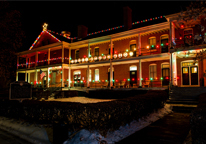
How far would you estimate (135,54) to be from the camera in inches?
769

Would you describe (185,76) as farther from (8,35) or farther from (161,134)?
(8,35)

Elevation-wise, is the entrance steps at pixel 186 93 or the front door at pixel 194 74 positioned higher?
the front door at pixel 194 74

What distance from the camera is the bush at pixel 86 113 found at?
499cm

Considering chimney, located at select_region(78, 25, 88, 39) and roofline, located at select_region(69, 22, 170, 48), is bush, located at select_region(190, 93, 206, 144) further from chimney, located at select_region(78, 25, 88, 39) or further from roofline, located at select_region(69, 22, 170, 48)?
chimney, located at select_region(78, 25, 88, 39)

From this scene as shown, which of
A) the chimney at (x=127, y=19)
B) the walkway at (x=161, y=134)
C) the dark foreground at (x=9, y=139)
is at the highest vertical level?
the chimney at (x=127, y=19)

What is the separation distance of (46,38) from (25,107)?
72.0 feet

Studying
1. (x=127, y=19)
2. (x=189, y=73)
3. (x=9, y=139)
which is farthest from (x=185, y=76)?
(x=9, y=139)

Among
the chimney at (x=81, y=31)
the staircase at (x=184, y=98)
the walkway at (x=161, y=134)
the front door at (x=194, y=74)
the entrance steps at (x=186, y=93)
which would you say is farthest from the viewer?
the chimney at (x=81, y=31)

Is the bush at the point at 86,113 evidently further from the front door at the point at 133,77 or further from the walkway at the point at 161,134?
the front door at the point at 133,77

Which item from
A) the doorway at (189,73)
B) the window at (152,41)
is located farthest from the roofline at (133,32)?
the doorway at (189,73)

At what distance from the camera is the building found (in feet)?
49.3

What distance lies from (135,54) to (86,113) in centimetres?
1559

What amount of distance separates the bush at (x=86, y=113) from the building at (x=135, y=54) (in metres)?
6.55

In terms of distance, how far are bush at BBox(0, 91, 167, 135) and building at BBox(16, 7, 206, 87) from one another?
6.55 metres
